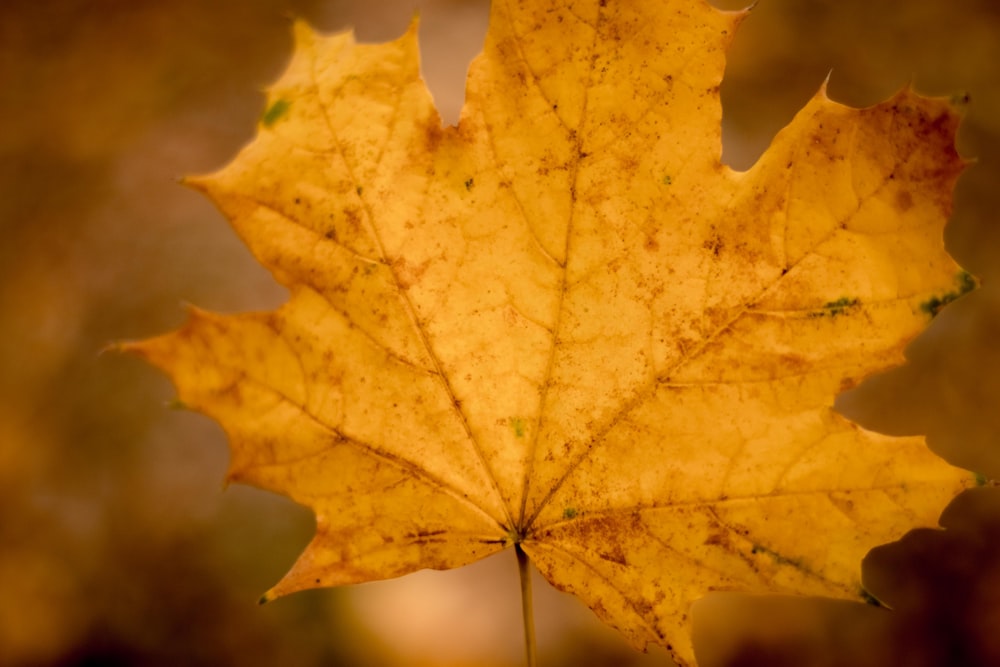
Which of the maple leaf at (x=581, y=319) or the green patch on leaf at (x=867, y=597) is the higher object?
the maple leaf at (x=581, y=319)

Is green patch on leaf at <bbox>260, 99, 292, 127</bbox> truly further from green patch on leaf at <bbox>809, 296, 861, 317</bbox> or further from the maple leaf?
green patch on leaf at <bbox>809, 296, 861, 317</bbox>

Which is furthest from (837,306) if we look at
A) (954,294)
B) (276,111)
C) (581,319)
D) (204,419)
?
(204,419)

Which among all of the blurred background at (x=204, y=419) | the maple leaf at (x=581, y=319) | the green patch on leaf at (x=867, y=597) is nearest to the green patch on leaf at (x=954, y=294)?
the maple leaf at (x=581, y=319)

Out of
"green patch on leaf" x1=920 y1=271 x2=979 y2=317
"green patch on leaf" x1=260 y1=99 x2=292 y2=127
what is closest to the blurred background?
"green patch on leaf" x1=920 y1=271 x2=979 y2=317

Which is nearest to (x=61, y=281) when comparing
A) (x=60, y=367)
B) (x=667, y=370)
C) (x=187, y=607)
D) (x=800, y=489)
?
(x=60, y=367)

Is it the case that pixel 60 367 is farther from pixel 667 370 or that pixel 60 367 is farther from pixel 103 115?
pixel 667 370

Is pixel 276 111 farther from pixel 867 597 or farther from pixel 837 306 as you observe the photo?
pixel 867 597

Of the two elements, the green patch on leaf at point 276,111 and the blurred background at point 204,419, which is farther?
the blurred background at point 204,419

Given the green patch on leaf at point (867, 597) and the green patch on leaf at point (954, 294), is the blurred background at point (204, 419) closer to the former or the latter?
the green patch on leaf at point (867, 597)
